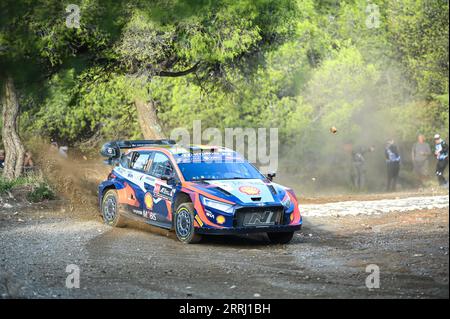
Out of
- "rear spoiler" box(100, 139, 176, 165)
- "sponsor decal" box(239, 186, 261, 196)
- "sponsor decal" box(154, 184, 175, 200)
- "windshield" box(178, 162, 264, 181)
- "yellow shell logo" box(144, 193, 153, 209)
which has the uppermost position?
"rear spoiler" box(100, 139, 176, 165)

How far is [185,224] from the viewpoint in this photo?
1553cm

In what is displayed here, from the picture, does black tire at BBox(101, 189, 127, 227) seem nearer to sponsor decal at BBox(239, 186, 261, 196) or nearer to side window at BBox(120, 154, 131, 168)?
side window at BBox(120, 154, 131, 168)

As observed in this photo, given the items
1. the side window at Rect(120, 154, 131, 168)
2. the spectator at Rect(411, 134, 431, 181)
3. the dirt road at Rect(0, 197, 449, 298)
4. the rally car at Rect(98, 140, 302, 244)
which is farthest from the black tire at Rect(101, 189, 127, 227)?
the spectator at Rect(411, 134, 431, 181)

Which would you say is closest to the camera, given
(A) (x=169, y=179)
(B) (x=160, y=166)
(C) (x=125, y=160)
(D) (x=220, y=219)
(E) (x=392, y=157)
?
(D) (x=220, y=219)

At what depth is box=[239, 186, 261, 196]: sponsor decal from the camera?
50.2 feet

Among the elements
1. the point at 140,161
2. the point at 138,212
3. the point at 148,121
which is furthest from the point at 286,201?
the point at 148,121

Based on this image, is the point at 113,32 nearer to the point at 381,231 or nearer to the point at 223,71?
the point at 223,71

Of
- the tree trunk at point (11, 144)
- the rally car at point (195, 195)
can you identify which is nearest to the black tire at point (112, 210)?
the rally car at point (195, 195)

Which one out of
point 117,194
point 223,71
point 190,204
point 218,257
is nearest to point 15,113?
point 223,71

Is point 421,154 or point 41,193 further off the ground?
point 421,154

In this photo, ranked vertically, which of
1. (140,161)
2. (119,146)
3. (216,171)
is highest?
(119,146)

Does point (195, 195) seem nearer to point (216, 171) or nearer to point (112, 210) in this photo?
point (216, 171)

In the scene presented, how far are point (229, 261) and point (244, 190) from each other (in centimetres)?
202

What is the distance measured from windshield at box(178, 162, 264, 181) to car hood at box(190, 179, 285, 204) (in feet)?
1.14
